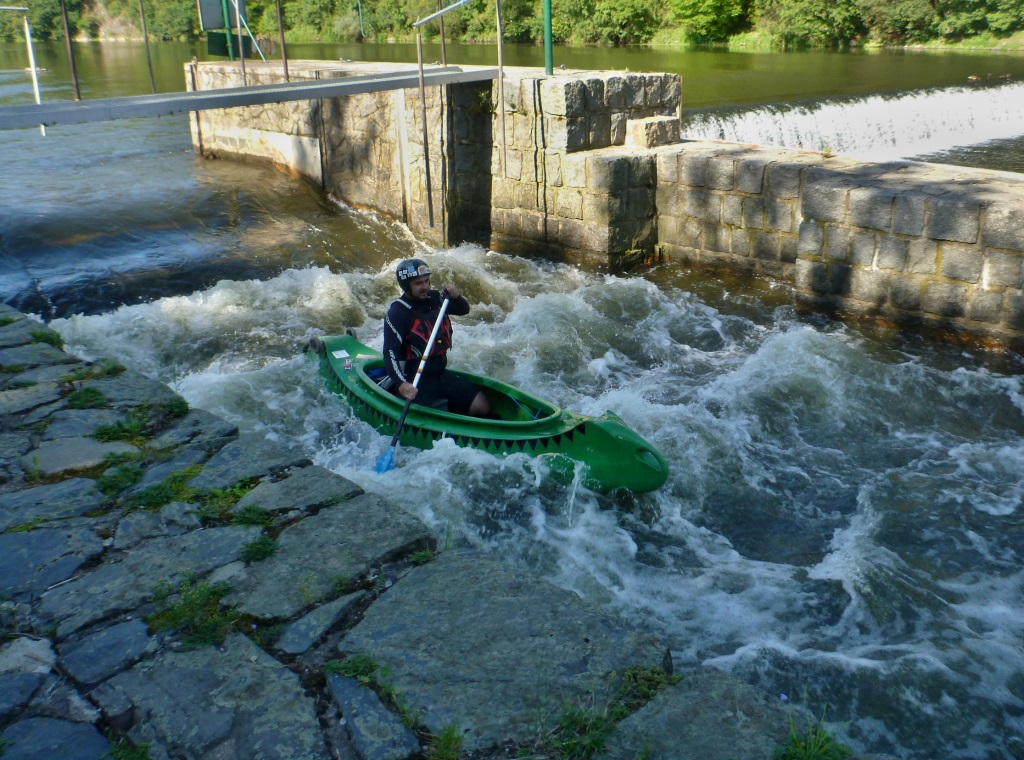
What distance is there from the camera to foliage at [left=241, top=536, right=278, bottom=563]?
2633mm

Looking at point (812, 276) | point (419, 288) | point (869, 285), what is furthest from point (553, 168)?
point (419, 288)

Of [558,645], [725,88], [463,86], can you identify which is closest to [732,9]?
[725,88]

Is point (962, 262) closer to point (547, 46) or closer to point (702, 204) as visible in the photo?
point (702, 204)

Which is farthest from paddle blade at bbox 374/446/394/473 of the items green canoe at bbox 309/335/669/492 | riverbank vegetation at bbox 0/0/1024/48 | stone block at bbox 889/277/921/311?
riverbank vegetation at bbox 0/0/1024/48

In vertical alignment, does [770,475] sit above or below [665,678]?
below

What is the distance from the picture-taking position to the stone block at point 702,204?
8.02 meters

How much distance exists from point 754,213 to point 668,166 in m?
0.95

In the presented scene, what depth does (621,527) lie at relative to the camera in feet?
14.5

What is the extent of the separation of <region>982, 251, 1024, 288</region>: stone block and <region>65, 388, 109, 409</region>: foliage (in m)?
5.62

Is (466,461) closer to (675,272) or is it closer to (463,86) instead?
(675,272)

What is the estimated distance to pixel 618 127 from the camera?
27.8 ft

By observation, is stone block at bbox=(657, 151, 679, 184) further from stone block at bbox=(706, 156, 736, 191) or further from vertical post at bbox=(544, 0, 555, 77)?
vertical post at bbox=(544, 0, 555, 77)

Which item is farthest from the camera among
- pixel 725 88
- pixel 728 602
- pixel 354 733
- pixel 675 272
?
pixel 725 88

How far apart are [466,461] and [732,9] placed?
27.7 meters
